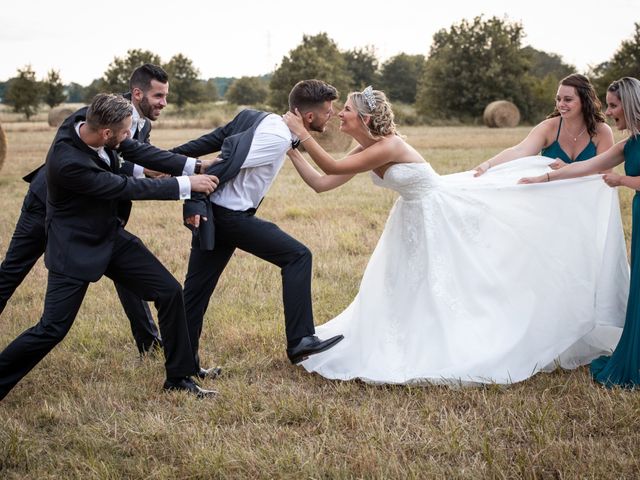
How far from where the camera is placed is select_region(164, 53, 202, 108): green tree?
73.5 m

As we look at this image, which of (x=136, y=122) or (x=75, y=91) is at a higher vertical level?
(x=75, y=91)

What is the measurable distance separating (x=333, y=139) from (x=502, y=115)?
23356 mm

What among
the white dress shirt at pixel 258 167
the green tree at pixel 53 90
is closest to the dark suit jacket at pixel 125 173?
the white dress shirt at pixel 258 167

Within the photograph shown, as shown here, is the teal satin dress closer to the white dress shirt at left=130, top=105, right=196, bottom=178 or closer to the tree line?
the white dress shirt at left=130, top=105, right=196, bottom=178

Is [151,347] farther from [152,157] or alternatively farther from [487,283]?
[487,283]

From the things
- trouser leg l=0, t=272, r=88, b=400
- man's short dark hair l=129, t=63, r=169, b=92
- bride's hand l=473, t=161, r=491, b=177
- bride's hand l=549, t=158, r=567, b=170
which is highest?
man's short dark hair l=129, t=63, r=169, b=92

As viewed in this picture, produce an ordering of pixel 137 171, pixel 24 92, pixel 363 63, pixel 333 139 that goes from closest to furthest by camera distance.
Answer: pixel 137 171 → pixel 333 139 → pixel 24 92 → pixel 363 63

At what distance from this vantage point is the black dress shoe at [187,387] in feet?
17.3

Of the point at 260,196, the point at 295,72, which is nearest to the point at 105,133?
the point at 260,196

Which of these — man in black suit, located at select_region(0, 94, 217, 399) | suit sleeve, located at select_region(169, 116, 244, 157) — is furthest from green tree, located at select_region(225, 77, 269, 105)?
man in black suit, located at select_region(0, 94, 217, 399)

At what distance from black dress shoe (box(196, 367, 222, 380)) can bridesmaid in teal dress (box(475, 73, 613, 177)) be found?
8.67 ft

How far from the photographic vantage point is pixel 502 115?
43719mm

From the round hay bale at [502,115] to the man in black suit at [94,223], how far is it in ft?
133

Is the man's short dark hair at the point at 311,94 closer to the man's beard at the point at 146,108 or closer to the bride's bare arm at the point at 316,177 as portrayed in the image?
the bride's bare arm at the point at 316,177
